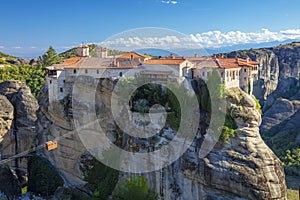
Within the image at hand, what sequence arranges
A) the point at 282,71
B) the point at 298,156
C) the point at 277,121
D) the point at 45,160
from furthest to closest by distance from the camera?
the point at 282,71
the point at 277,121
the point at 298,156
the point at 45,160

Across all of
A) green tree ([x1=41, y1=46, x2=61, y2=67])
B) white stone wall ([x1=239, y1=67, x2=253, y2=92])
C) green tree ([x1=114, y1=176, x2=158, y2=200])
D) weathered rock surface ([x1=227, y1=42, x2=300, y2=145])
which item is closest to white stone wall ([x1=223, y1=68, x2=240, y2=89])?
white stone wall ([x1=239, y1=67, x2=253, y2=92])

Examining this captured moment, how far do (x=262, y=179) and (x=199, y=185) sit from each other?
447 centimetres

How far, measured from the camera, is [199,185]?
2306 cm

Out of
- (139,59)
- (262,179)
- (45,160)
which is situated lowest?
(45,160)

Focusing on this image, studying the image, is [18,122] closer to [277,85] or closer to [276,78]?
[277,85]

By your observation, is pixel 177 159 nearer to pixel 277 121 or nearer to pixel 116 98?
pixel 116 98

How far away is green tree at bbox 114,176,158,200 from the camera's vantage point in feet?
78.7

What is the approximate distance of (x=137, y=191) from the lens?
24031 mm

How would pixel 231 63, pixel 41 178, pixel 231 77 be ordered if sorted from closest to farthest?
pixel 231 77 < pixel 231 63 < pixel 41 178

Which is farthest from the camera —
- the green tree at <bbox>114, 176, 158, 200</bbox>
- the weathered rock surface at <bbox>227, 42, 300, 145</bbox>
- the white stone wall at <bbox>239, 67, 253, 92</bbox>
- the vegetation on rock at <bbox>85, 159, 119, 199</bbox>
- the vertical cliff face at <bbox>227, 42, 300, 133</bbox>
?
the vertical cliff face at <bbox>227, 42, 300, 133</bbox>

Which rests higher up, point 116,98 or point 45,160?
point 116,98

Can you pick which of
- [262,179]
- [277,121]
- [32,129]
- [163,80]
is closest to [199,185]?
[262,179]

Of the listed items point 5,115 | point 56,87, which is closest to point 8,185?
point 5,115

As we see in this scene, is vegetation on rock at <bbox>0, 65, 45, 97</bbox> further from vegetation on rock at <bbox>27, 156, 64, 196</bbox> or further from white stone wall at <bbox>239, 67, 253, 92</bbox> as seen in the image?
white stone wall at <bbox>239, 67, 253, 92</bbox>
